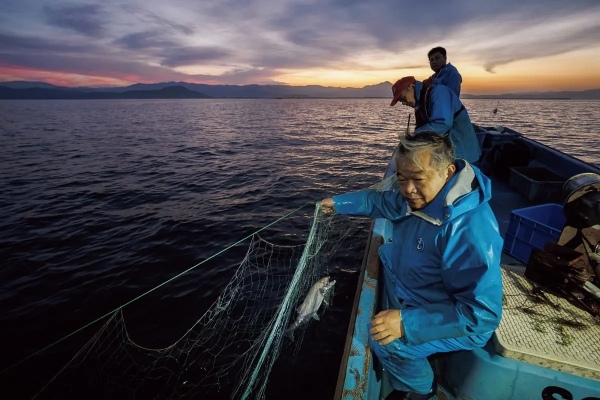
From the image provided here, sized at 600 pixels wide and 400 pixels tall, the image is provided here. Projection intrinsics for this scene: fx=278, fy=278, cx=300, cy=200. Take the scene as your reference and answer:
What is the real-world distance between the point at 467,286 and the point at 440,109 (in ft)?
12.2

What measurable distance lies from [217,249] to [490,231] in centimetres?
770

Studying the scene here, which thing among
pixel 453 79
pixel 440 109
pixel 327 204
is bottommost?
pixel 327 204

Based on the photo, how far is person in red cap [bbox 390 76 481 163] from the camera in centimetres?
475

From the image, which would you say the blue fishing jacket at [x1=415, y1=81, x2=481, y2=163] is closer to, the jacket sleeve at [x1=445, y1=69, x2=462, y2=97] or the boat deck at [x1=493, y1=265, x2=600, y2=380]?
the jacket sleeve at [x1=445, y1=69, x2=462, y2=97]

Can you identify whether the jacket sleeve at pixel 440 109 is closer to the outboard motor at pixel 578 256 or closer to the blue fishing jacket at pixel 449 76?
the outboard motor at pixel 578 256

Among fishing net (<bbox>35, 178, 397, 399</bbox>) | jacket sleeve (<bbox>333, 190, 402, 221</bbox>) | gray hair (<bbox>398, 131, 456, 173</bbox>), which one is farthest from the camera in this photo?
fishing net (<bbox>35, 178, 397, 399</bbox>)

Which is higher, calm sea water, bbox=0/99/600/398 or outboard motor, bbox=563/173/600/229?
outboard motor, bbox=563/173/600/229

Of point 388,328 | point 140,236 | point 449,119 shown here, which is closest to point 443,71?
point 449,119

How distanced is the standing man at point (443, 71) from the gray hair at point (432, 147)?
5.25 m

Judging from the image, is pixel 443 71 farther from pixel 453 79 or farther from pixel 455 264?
pixel 455 264

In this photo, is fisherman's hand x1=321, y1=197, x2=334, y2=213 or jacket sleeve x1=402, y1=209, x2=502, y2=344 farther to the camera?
fisherman's hand x1=321, y1=197, x2=334, y2=213

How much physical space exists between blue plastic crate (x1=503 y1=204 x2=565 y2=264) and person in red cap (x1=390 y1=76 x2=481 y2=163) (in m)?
1.61

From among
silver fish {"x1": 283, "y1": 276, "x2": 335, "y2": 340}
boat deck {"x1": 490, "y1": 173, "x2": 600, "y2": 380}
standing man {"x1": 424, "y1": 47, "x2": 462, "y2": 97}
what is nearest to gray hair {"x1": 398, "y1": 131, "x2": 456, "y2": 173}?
boat deck {"x1": 490, "y1": 173, "x2": 600, "y2": 380}

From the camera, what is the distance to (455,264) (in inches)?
77.1
